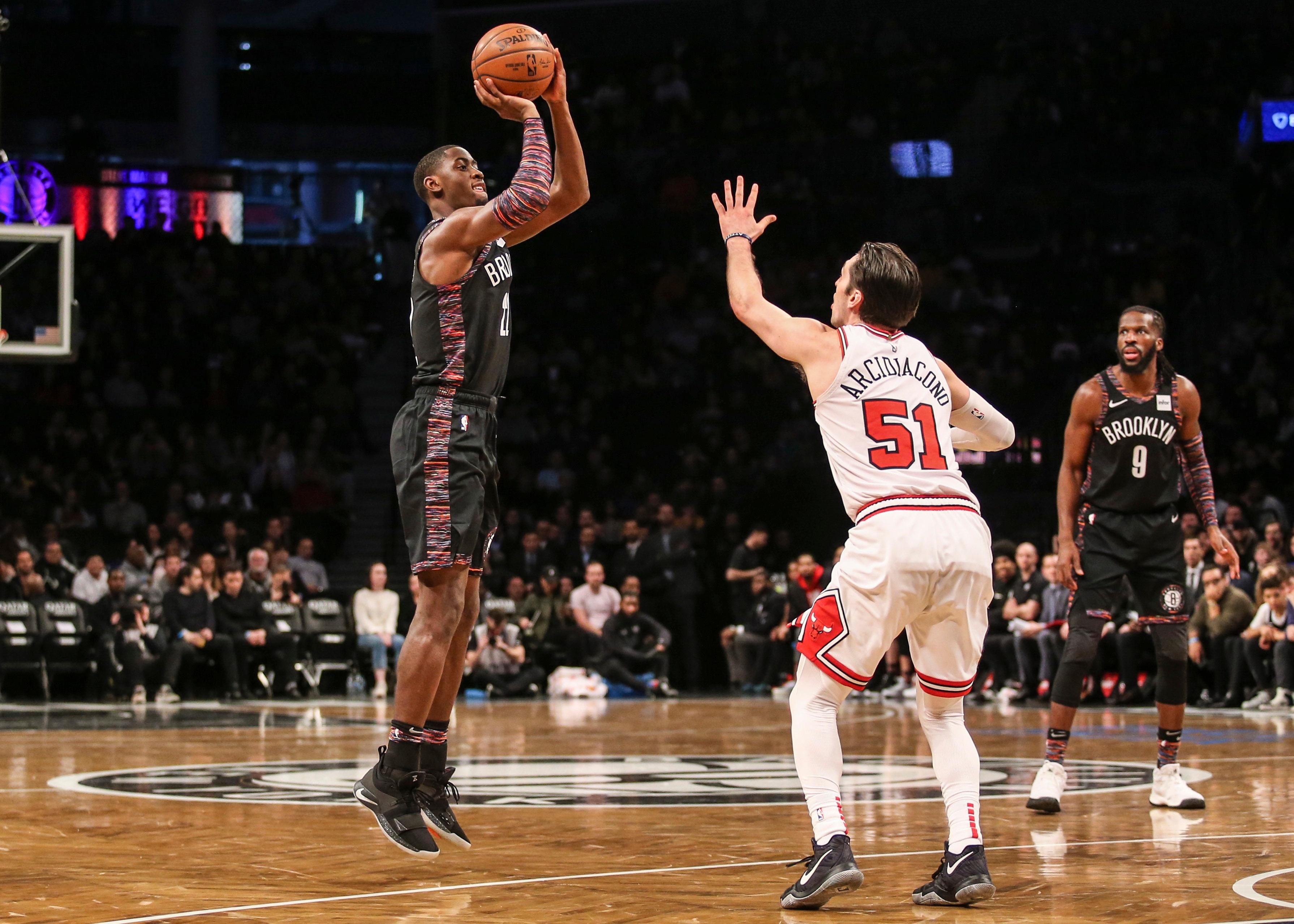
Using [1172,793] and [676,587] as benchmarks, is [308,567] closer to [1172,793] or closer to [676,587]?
[676,587]

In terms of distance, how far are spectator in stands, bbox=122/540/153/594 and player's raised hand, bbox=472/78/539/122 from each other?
42.1 ft

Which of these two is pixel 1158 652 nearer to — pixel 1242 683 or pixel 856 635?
pixel 856 635

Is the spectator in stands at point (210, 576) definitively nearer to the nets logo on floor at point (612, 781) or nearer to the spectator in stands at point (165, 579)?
the spectator in stands at point (165, 579)

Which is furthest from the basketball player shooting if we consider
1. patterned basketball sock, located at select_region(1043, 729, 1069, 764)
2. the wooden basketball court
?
patterned basketball sock, located at select_region(1043, 729, 1069, 764)

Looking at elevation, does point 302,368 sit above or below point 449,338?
above

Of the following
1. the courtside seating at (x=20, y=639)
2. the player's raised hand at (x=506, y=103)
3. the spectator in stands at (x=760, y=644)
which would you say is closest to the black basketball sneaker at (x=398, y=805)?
the player's raised hand at (x=506, y=103)

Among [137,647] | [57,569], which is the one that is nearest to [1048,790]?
[137,647]

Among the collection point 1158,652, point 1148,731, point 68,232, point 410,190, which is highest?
point 410,190

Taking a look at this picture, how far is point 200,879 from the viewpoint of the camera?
16.4ft

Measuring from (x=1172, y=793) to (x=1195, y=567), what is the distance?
912 cm

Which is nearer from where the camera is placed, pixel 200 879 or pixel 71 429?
pixel 200 879

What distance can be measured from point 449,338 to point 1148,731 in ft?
25.6

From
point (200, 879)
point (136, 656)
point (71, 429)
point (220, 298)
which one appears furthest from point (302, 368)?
point (200, 879)

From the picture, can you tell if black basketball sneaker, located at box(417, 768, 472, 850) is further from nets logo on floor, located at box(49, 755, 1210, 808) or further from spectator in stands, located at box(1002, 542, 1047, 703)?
spectator in stands, located at box(1002, 542, 1047, 703)
